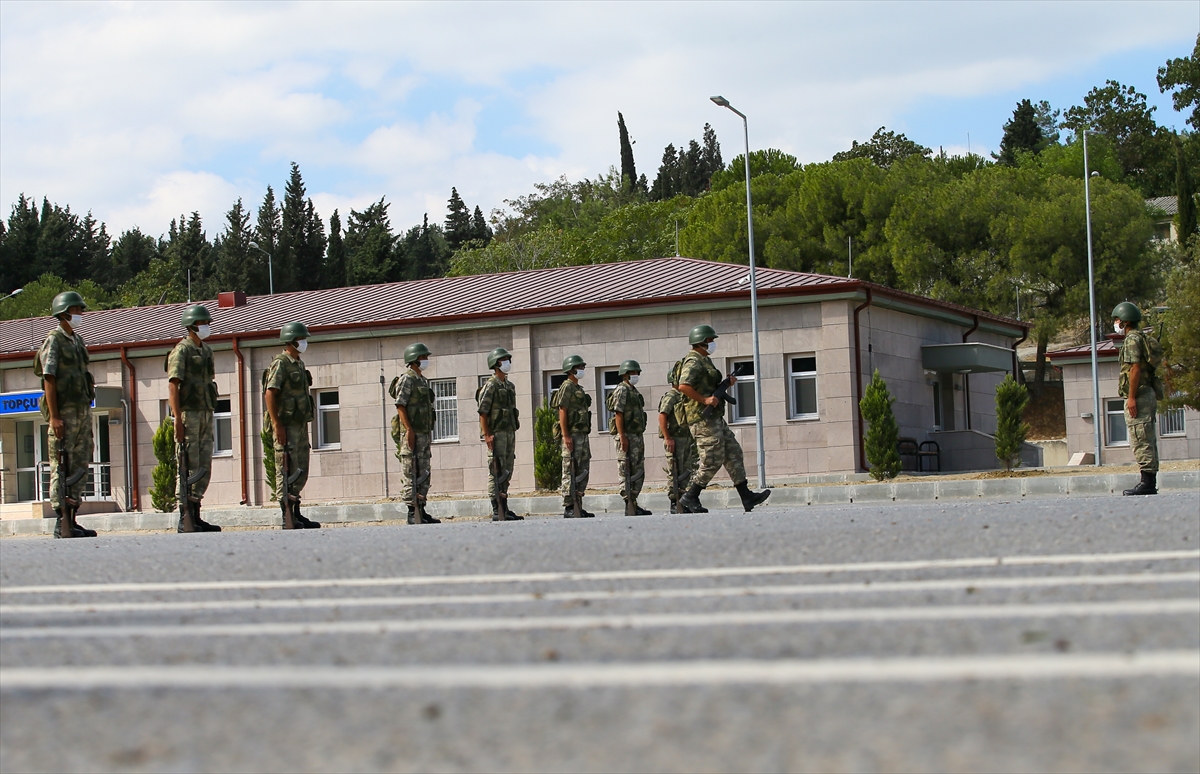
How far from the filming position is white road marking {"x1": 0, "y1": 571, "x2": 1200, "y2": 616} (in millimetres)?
5660

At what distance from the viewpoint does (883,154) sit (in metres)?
86.8

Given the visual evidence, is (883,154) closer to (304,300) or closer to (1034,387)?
(1034,387)

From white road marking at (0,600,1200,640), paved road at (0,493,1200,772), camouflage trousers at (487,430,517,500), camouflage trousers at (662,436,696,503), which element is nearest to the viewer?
paved road at (0,493,1200,772)

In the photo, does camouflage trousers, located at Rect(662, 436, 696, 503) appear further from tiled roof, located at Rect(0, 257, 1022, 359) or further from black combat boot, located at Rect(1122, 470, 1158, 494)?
tiled roof, located at Rect(0, 257, 1022, 359)

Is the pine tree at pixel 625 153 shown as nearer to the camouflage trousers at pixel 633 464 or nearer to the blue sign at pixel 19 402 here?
the blue sign at pixel 19 402

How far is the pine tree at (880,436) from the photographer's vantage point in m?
29.8

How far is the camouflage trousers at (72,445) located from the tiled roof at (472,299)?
782 inches

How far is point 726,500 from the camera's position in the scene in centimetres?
2327

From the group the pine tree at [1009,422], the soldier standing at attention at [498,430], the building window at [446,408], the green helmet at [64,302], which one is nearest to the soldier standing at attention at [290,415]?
the green helmet at [64,302]

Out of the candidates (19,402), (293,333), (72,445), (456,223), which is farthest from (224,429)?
(456,223)

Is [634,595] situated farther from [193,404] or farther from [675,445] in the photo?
[675,445]

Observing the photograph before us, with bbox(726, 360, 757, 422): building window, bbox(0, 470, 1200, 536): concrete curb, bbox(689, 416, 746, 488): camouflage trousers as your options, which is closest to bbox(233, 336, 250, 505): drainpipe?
bbox(0, 470, 1200, 536): concrete curb

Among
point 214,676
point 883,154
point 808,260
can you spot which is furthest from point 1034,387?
point 214,676

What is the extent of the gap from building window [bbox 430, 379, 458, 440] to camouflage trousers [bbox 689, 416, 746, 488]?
20.2 meters
